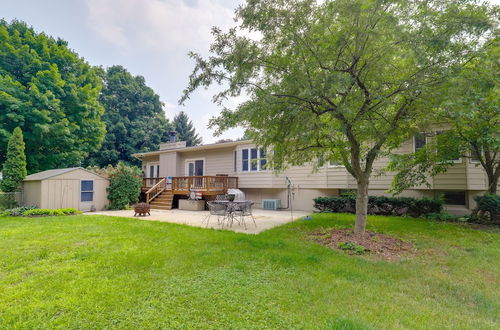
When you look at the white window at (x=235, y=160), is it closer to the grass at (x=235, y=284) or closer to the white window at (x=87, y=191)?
the white window at (x=87, y=191)

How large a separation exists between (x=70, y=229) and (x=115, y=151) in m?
21.5

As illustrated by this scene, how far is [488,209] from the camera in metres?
7.92

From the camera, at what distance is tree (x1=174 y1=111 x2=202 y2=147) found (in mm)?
34562

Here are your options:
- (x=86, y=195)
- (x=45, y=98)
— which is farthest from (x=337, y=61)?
(x=45, y=98)

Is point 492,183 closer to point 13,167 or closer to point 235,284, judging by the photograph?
point 235,284

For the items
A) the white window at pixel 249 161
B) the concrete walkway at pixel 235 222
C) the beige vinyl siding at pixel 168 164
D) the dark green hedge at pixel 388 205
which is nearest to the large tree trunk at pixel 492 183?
the dark green hedge at pixel 388 205

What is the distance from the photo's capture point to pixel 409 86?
16.7 ft

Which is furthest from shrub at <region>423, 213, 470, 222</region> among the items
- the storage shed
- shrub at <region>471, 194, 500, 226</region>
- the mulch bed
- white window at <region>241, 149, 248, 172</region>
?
the storage shed

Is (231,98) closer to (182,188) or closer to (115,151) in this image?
(182,188)

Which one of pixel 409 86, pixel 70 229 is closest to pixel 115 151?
pixel 70 229

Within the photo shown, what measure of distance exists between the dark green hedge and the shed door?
10.9m

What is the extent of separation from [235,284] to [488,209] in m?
9.06

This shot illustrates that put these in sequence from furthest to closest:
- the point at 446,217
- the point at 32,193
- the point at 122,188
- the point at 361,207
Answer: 1. the point at 122,188
2. the point at 32,193
3. the point at 446,217
4. the point at 361,207

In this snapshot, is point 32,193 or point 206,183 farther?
point 206,183
